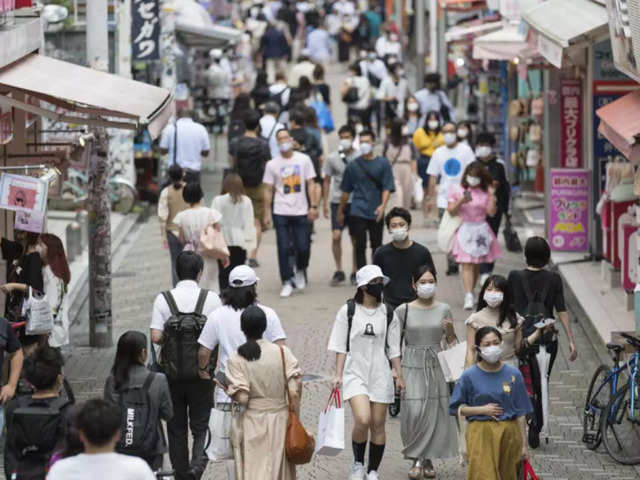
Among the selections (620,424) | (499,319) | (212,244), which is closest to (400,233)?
(499,319)

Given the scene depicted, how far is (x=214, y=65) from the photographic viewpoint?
114 ft

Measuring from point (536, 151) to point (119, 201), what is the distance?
6431mm

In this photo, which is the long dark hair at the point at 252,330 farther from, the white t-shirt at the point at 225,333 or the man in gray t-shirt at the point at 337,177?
the man in gray t-shirt at the point at 337,177

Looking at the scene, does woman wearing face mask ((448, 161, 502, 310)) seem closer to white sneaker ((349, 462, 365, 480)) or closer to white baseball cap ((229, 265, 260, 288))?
white sneaker ((349, 462, 365, 480))

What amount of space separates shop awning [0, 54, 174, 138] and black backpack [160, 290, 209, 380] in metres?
2.56

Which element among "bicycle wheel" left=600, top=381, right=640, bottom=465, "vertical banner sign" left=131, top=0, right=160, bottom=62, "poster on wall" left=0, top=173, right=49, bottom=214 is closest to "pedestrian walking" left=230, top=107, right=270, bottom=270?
"vertical banner sign" left=131, top=0, right=160, bottom=62

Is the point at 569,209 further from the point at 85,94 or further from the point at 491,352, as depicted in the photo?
the point at 491,352

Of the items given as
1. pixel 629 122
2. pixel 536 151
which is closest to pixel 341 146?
pixel 629 122

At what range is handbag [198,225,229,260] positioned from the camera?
1450 cm

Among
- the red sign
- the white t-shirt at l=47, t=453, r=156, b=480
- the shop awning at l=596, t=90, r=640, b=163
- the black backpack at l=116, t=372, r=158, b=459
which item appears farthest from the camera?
the red sign

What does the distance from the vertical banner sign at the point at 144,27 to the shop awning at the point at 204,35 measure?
230 inches

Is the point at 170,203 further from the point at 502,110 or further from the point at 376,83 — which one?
the point at 376,83

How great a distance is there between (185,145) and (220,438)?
1090 cm

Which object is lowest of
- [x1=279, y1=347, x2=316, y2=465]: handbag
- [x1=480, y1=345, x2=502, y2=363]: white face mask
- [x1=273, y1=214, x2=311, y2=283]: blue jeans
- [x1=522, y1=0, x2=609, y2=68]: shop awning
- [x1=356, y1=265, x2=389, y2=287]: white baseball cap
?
[x1=273, y1=214, x2=311, y2=283]: blue jeans
